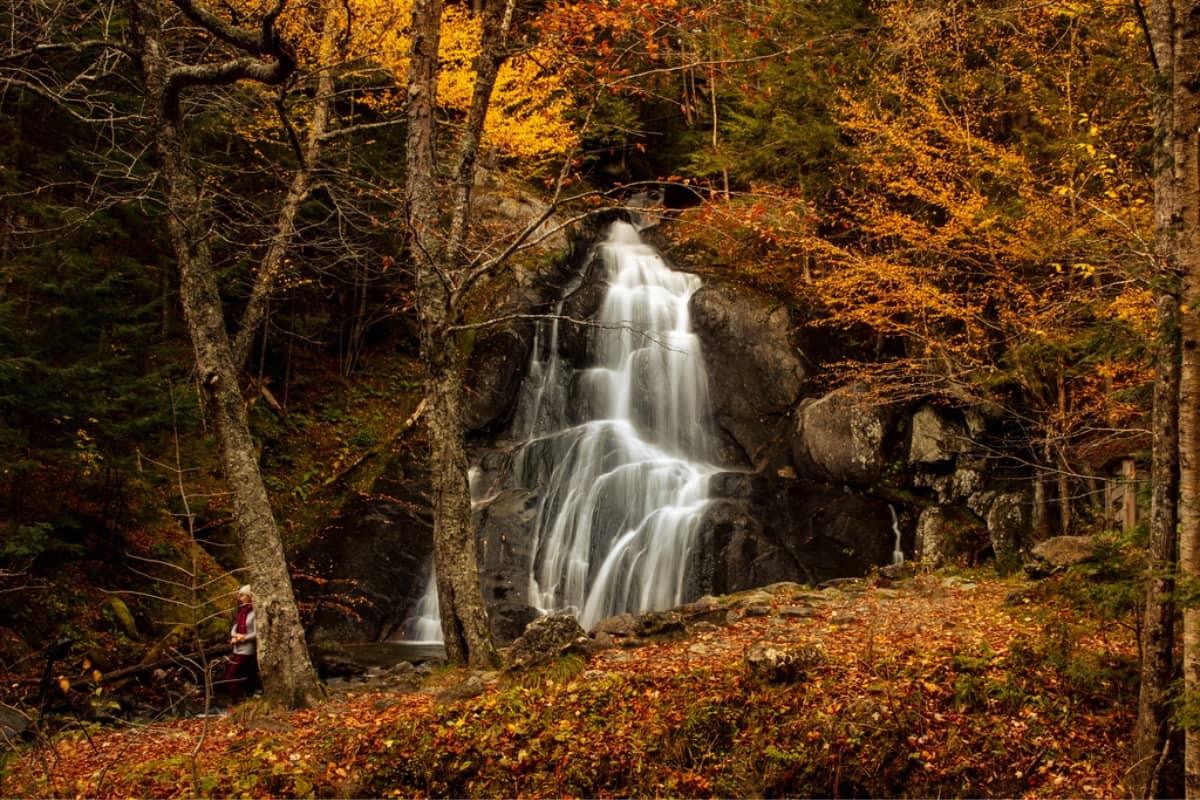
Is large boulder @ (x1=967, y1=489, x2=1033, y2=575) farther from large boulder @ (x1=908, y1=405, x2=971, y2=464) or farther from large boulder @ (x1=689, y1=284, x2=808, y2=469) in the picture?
large boulder @ (x1=689, y1=284, x2=808, y2=469)

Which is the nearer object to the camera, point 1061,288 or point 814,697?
point 814,697

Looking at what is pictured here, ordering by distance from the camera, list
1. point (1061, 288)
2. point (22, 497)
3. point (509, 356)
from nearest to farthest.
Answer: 1. point (22, 497)
2. point (1061, 288)
3. point (509, 356)

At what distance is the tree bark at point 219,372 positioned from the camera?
258 inches

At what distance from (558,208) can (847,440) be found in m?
7.05

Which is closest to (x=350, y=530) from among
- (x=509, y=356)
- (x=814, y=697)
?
(x=509, y=356)

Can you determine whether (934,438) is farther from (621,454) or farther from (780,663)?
(780,663)

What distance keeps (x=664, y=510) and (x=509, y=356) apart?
5.16 meters

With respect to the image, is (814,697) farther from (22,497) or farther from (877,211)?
(22,497)

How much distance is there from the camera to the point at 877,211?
38.2ft

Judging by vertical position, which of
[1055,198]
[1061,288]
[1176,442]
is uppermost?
[1055,198]

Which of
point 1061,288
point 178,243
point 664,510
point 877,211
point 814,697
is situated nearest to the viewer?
point 814,697

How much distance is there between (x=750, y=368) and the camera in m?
14.7

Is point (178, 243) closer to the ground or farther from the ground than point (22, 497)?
farther from the ground

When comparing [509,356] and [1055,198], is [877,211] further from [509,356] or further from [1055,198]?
[509,356]
